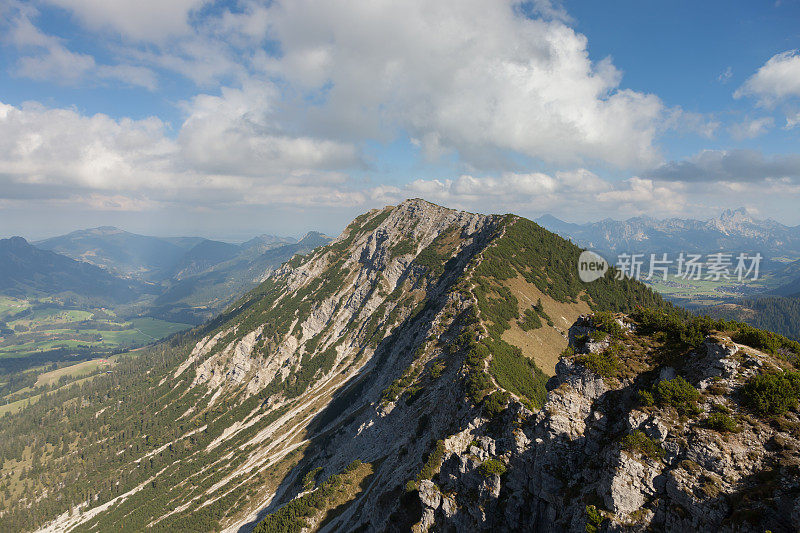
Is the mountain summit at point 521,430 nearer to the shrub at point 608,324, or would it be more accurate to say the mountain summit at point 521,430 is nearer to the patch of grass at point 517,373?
the shrub at point 608,324

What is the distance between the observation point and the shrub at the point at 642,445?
25000mm

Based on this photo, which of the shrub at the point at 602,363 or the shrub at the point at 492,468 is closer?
the shrub at the point at 602,363

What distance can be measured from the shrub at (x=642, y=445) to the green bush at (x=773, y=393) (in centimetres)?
724

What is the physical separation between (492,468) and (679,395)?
76.0 ft

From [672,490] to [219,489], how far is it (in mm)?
203850

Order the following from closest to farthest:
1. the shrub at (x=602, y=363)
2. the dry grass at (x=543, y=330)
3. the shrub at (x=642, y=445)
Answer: the shrub at (x=642, y=445), the shrub at (x=602, y=363), the dry grass at (x=543, y=330)

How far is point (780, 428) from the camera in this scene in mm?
22891

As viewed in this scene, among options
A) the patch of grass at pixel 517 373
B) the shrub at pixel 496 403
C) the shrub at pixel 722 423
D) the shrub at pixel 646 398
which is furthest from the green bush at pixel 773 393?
the patch of grass at pixel 517 373

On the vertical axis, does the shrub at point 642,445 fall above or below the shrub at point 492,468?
above

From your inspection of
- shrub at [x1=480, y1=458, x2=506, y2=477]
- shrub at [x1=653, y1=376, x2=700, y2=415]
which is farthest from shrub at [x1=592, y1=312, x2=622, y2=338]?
shrub at [x1=480, y1=458, x2=506, y2=477]

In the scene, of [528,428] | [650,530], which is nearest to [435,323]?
[528,428]

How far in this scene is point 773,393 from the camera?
23.9 meters

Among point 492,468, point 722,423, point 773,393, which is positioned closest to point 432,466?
point 492,468

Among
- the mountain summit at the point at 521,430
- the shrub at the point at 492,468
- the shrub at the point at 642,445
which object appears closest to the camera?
the mountain summit at the point at 521,430
